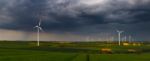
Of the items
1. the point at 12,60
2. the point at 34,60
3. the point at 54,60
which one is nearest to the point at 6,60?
the point at 12,60

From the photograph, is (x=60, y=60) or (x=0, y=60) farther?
(x=60, y=60)

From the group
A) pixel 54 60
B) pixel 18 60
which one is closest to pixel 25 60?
pixel 18 60

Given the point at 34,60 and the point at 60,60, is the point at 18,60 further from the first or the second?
the point at 60,60

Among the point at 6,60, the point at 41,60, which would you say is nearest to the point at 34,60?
the point at 41,60

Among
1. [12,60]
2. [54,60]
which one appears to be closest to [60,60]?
[54,60]

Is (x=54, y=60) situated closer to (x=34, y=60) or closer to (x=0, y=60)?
A: (x=34, y=60)
